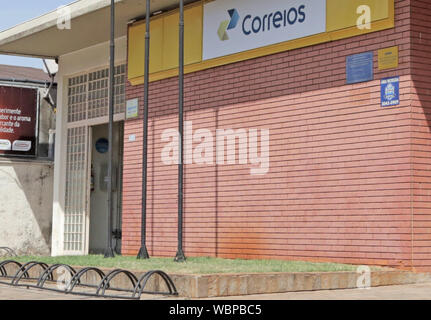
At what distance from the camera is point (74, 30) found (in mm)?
18891

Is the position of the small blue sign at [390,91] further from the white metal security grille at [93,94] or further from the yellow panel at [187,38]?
the white metal security grille at [93,94]

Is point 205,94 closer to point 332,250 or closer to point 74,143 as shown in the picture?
point 332,250

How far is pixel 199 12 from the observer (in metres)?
15.8

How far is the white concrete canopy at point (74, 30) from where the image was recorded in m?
17.0

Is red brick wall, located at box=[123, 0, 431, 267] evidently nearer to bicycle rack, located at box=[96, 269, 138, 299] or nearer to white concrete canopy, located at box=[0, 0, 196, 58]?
white concrete canopy, located at box=[0, 0, 196, 58]

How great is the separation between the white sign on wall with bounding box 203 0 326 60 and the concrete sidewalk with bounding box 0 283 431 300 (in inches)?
182

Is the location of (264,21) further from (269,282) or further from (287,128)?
(269,282)

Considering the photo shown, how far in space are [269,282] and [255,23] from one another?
18.8 feet

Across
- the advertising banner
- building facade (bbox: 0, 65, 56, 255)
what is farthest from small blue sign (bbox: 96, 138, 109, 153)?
the advertising banner

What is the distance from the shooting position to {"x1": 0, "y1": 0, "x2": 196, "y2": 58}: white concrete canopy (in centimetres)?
1697

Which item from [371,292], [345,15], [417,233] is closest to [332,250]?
[417,233]

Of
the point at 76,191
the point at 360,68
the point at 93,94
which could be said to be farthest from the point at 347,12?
the point at 76,191

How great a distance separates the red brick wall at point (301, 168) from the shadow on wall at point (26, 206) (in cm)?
714

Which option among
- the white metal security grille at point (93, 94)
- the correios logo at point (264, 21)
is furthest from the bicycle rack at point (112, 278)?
the white metal security grille at point (93, 94)
